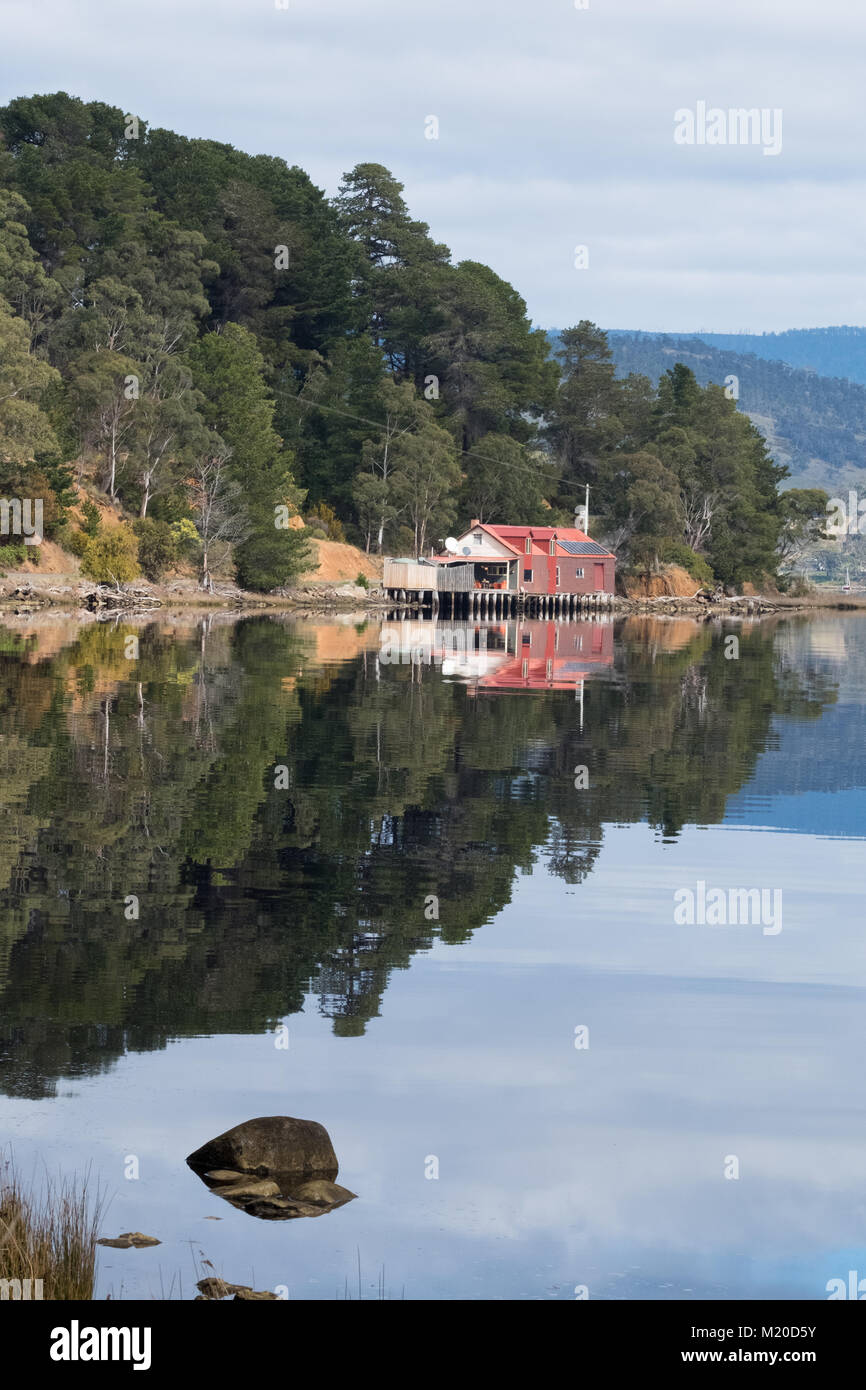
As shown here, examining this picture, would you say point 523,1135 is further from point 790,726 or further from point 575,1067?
point 790,726

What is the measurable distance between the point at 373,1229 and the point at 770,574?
6243 inches

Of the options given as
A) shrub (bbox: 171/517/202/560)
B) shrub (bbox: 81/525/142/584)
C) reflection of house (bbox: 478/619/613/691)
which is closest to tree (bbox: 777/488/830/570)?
reflection of house (bbox: 478/619/613/691)

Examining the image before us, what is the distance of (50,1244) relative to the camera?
25.6ft

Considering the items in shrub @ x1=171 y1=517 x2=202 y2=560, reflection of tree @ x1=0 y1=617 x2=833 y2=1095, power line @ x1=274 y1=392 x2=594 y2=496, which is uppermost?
power line @ x1=274 y1=392 x2=594 y2=496

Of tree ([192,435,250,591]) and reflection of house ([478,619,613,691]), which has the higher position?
tree ([192,435,250,591])

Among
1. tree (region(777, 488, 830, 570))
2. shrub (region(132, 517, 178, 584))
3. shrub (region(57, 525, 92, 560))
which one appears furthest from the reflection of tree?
tree (region(777, 488, 830, 570))

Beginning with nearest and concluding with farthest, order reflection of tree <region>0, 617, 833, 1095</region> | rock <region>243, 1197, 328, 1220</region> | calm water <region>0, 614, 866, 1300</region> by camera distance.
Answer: calm water <region>0, 614, 866, 1300</region>, rock <region>243, 1197, 328, 1220</region>, reflection of tree <region>0, 617, 833, 1095</region>

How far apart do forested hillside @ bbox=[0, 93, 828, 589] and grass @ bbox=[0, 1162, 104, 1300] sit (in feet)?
223

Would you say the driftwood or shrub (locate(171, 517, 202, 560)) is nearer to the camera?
the driftwood

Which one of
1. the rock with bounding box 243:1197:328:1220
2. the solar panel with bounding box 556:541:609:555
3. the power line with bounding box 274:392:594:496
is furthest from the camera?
the solar panel with bounding box 556:541:609:555

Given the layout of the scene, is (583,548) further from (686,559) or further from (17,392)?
(17,392)

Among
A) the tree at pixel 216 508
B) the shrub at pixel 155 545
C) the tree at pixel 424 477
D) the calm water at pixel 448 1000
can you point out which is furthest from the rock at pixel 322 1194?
the tree at pixel 424 477

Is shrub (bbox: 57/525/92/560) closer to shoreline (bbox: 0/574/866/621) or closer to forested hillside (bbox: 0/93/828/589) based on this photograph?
forested hillside (bbox: 0/93/828/589)

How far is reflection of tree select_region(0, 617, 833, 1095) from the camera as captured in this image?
Result: 1373 centimetres
